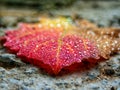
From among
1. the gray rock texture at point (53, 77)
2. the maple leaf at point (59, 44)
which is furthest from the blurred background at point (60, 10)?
the gray rock texture at point (53, 77)

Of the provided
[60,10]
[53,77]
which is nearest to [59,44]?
[53,77]

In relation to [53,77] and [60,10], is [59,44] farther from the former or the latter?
[60,10]

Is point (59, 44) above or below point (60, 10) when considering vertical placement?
above

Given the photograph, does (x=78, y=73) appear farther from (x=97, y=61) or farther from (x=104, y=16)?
(x=104, y=16)

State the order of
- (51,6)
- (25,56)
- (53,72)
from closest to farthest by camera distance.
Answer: (53,72) < (25,56) < (51,6)

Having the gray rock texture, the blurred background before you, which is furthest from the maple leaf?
the blurred background

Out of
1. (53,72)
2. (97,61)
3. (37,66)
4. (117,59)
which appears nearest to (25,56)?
(37,66)

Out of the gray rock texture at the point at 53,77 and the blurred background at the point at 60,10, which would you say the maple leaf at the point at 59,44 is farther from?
the blurred background at the point at 60,10

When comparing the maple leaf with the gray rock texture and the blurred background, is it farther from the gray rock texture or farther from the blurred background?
the blurred background
